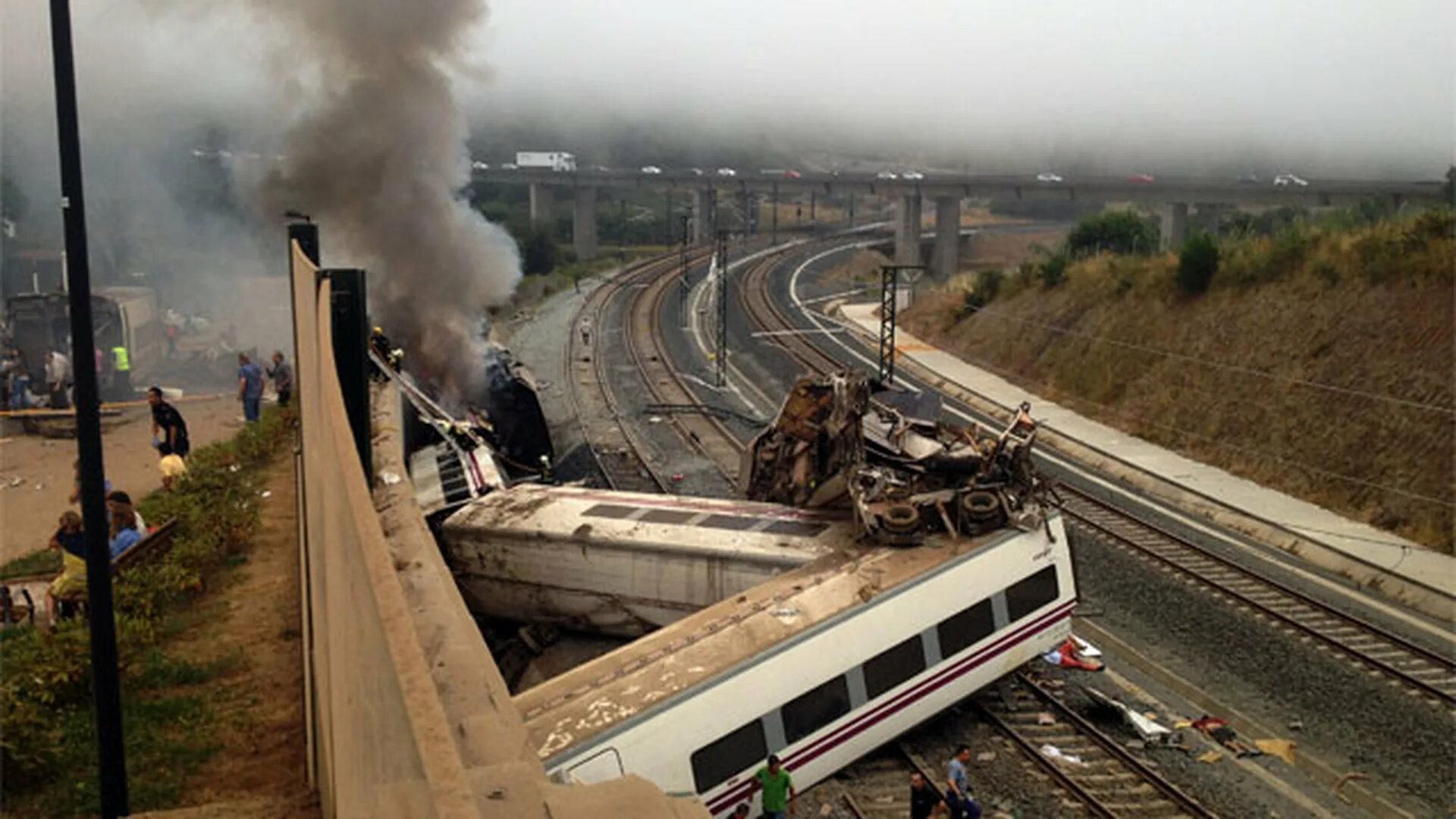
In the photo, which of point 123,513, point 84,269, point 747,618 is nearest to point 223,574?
point 123,513

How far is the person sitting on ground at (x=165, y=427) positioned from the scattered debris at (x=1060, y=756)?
1283cm

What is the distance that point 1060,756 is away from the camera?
13062 mm

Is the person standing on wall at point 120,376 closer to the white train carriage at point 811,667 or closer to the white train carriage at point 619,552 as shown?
the white train carriage at point 619,552

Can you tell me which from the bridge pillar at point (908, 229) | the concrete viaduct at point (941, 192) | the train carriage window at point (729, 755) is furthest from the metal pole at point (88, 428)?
the bridge pillar at point (908, 229)

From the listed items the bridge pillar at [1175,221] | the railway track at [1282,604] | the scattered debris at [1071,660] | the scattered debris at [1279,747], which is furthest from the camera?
the bridge pillar at [1175,221]

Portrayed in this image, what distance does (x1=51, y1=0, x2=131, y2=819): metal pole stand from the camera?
7047 millimetres

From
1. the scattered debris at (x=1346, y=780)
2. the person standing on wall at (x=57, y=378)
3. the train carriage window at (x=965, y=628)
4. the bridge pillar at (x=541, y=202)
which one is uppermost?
the bridge pillar at (x=541, y=202)

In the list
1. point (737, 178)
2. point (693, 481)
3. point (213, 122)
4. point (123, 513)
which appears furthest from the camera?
point (737, 178)

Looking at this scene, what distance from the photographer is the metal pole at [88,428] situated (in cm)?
705

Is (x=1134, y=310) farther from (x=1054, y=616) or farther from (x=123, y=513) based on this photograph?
(x=123, y=513)

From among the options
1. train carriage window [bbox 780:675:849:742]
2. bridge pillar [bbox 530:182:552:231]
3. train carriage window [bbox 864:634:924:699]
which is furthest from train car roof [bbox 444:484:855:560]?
bridge pillar [bbox 530:182:552:231]

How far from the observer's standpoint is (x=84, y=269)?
7.17 metres

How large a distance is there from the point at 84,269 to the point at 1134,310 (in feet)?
109

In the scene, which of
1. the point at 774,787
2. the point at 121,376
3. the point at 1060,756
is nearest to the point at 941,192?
the point at 121,376
